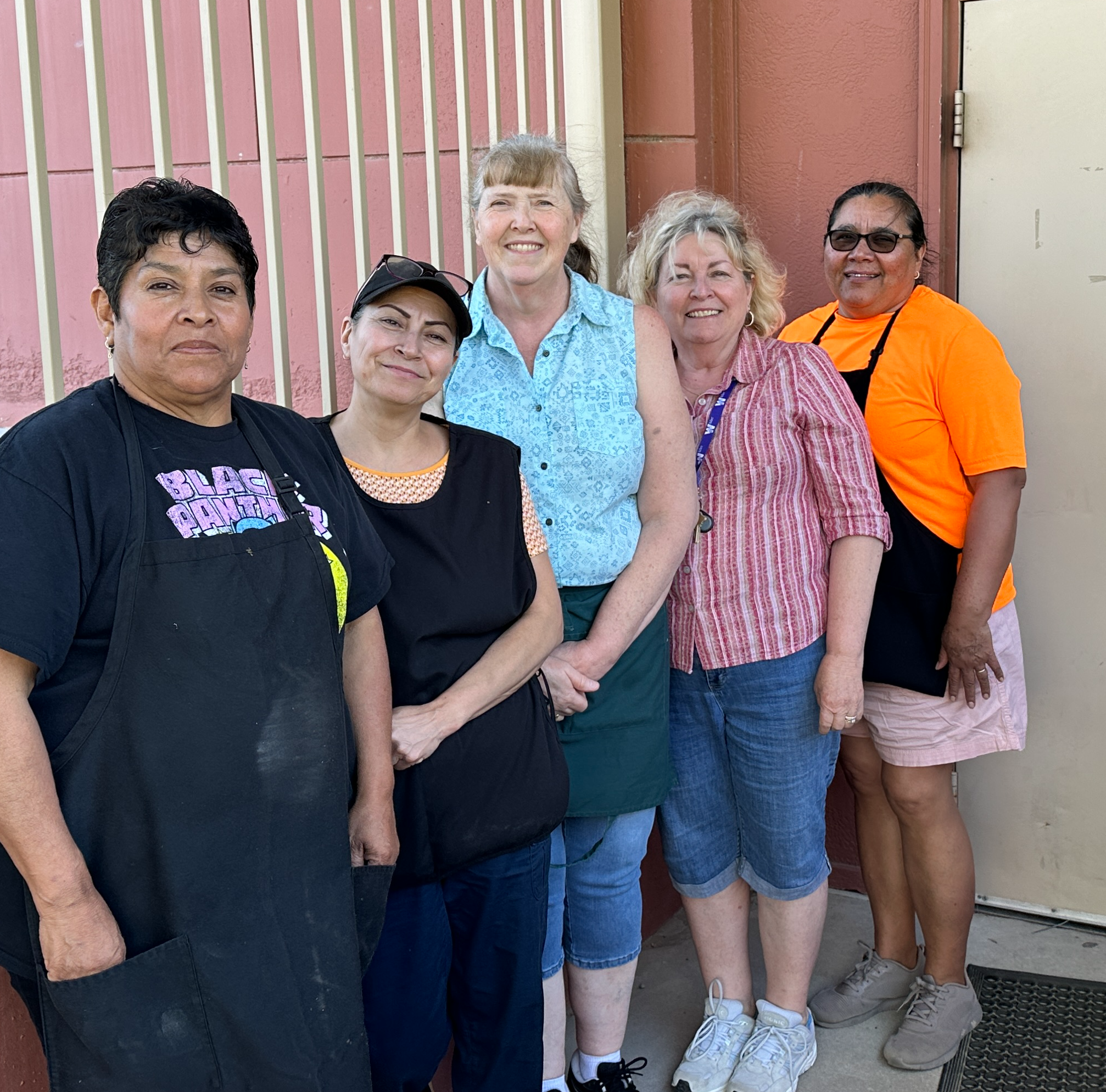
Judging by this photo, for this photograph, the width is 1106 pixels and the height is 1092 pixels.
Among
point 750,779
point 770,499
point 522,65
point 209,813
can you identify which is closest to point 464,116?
point 522,65

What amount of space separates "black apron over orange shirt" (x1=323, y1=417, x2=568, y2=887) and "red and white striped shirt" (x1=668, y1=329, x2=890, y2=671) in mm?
582

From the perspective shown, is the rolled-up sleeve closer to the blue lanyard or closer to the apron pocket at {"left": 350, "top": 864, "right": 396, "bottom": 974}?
the blue lanyard

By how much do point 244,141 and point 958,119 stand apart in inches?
85.8

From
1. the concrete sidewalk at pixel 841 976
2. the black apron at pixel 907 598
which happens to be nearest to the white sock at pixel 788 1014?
the concrete sidewalk at pixel 841 976

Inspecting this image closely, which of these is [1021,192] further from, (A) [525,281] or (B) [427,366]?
(B) [427,366]

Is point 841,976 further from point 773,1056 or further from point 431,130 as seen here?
point 431,130

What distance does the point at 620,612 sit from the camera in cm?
238

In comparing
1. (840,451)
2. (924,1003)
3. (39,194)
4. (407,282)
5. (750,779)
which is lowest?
(924,1003)

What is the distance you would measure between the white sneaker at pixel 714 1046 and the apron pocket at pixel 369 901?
3.85 ft

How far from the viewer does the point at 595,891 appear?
8.34 ft

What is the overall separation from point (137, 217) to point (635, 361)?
1.12m

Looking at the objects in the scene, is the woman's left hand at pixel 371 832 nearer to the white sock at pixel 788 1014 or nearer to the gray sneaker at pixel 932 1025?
the white sock at pixel 788 1014

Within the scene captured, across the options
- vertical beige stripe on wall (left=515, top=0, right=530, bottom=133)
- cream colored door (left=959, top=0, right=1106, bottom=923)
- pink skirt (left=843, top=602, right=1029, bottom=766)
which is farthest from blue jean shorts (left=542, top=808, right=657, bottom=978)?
vertical beige stripe on wall (left=515, top=0, right=530, bottom=133)

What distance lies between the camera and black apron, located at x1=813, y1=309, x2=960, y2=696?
275 centimetres
